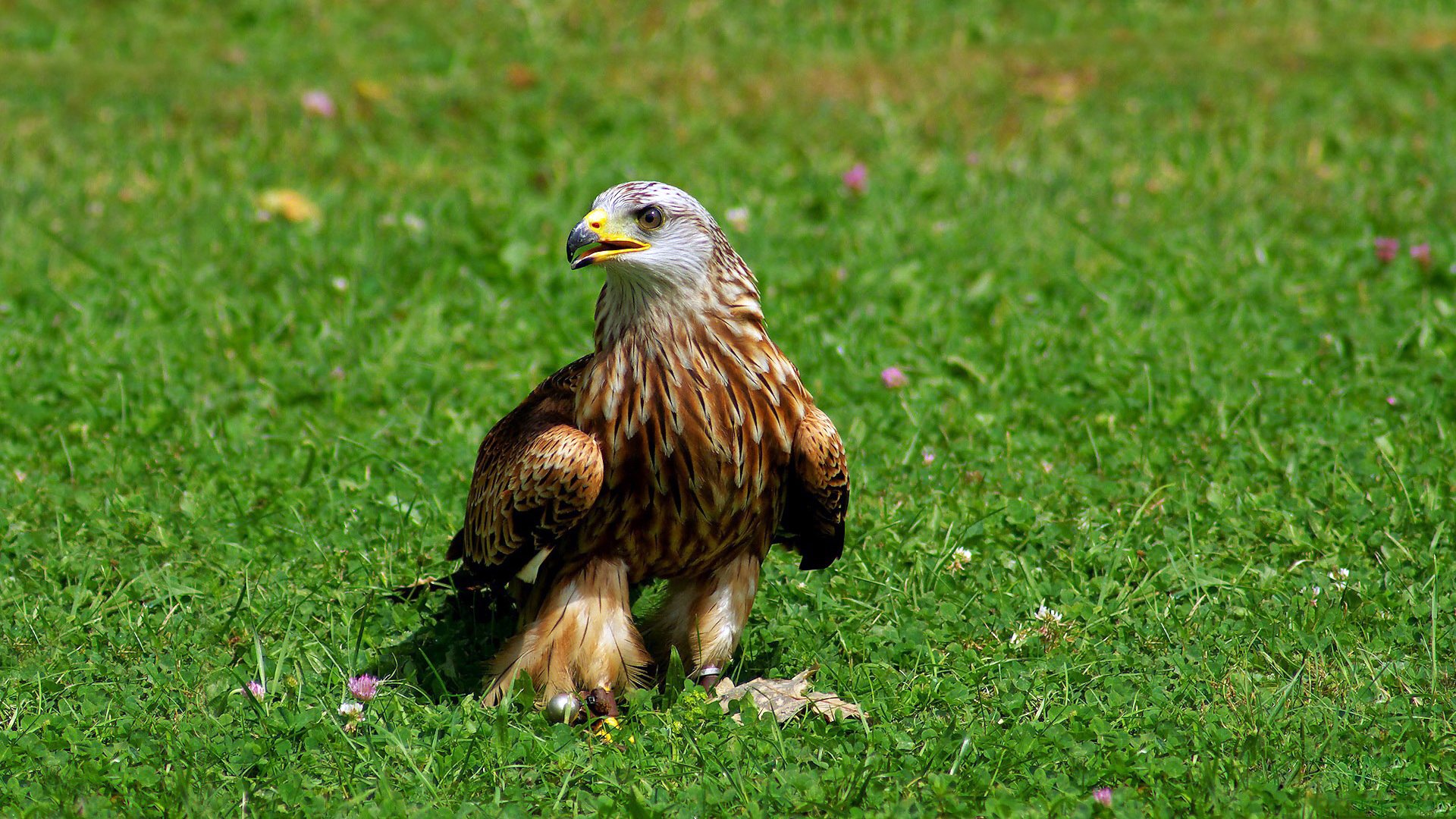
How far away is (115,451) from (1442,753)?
4943 millimetres

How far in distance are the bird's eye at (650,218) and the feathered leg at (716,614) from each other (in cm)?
107

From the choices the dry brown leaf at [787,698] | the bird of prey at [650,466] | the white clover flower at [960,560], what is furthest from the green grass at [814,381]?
the bird of prey at [650,466]

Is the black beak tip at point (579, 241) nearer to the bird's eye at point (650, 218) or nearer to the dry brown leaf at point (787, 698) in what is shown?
the bird's eye at point (650, 218)

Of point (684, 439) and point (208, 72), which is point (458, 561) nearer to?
point (684, 439)

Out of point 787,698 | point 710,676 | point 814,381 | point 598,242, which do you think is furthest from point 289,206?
point 787,698

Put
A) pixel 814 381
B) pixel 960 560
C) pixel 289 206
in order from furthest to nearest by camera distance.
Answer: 1. pixel 289 206
2. pixel 814 381
3. pixel 960 560

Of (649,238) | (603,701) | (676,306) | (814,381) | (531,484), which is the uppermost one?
(649,238)

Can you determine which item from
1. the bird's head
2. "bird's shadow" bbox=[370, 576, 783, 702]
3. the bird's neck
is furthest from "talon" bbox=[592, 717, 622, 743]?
the bird's head

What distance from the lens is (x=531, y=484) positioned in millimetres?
4172

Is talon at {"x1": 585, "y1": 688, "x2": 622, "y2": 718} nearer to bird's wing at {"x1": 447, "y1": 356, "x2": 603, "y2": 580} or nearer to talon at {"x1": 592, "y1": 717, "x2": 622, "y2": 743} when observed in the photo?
talon at {"x1": 592, "y1": 717, "x2": 622, "y2": 743}

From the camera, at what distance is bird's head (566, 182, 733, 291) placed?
13.8 feet

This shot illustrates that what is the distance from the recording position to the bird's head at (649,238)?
13.8 ft

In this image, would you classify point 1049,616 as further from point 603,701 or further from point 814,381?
point 814,381

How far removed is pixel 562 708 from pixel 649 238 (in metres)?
1.42
